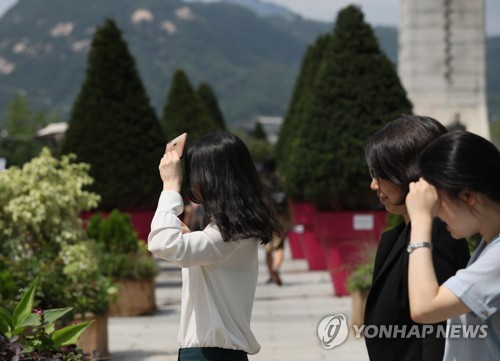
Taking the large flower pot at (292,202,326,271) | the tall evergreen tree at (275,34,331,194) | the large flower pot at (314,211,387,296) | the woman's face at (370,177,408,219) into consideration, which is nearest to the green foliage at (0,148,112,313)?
the large flower pot at (314,211,387,296)

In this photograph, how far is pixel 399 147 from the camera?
3322mm

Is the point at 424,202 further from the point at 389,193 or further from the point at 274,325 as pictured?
the point at 274,325

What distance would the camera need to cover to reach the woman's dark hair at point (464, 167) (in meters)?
2.73

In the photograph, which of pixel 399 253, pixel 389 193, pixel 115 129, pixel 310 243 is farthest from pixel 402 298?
pixel 310 243

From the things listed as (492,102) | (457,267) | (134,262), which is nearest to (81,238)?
(134,262)

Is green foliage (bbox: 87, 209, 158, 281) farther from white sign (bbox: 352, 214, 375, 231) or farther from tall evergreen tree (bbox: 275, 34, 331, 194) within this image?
tall evergreen tree (bbox: 275, 34, 331, 194)

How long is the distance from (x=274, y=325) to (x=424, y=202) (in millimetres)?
8397

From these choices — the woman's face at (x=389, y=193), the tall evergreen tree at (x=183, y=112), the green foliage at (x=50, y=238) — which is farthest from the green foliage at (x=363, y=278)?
the tall evergreen tree at (x=183, y=112)

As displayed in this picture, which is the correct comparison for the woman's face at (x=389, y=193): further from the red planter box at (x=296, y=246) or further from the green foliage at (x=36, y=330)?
the red planter box at (x=296, y=246)

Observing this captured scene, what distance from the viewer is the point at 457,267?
3.28 m

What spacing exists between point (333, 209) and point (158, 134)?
3171mm

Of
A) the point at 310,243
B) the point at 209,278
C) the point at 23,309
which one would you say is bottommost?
the point at 310,243

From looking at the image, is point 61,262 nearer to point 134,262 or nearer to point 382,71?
point 134,262

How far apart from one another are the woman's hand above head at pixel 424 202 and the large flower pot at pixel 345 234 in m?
10.1
